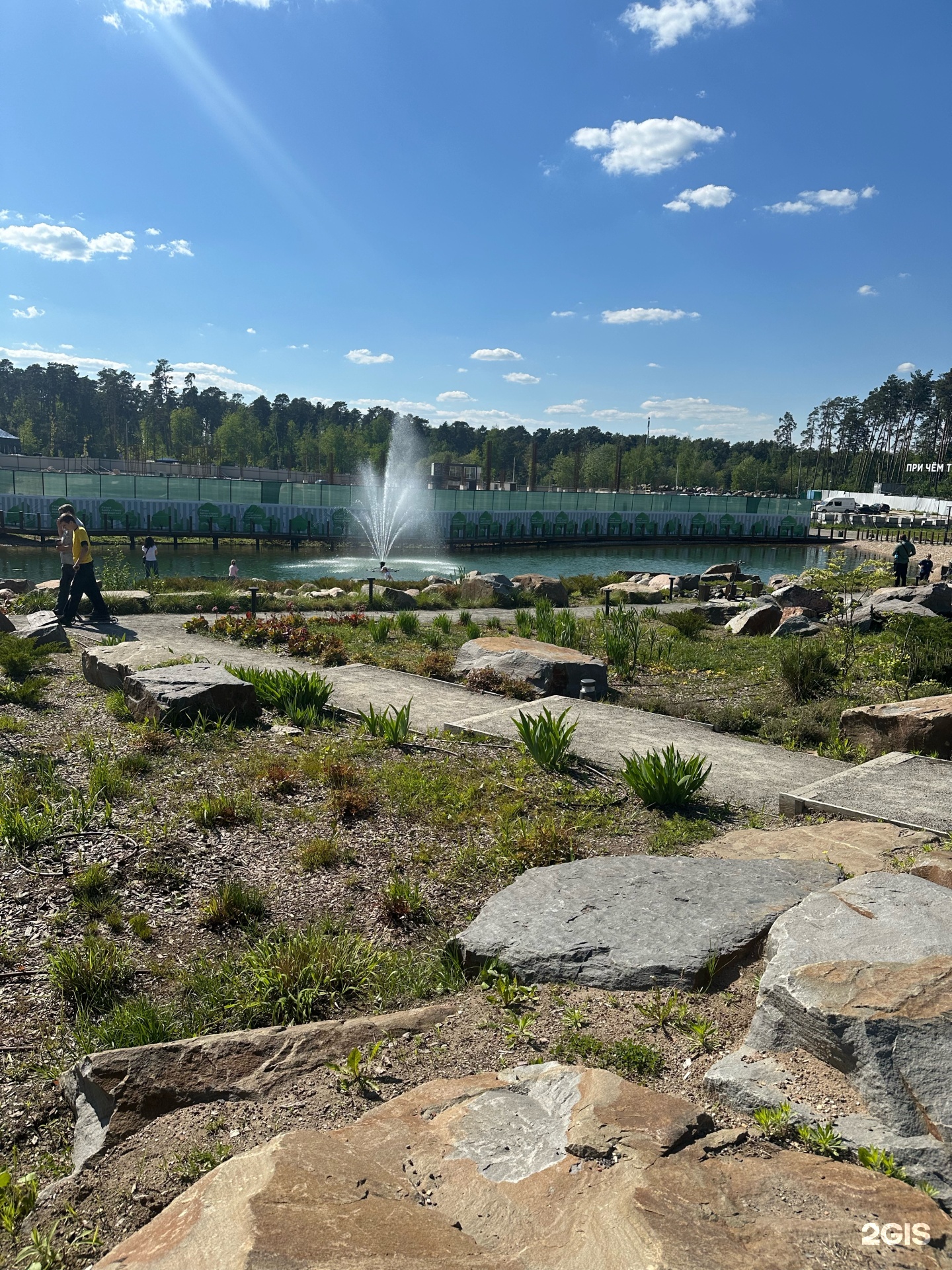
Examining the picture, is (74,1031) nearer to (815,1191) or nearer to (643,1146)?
(643,1146)

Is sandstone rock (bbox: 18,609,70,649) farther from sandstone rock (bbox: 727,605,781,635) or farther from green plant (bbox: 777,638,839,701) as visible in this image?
sandstone rock (bbox: 727,605,781,635)

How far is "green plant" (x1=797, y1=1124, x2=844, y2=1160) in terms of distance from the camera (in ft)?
8.06

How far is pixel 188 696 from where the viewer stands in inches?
323

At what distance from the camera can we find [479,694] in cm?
1005

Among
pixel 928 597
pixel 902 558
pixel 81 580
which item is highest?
pixel 902 558

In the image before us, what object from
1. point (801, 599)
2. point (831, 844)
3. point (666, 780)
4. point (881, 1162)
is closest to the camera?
point (881, 1162)

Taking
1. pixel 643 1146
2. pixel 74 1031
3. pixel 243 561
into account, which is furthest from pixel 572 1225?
pixel 243 561

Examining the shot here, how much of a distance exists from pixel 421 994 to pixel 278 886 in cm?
151

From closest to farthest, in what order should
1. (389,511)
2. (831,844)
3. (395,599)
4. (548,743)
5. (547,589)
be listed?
(831,844)
(548,743)
(395,599)
(547,589)
(389,511)

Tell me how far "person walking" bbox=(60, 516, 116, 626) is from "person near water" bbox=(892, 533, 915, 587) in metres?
20.0

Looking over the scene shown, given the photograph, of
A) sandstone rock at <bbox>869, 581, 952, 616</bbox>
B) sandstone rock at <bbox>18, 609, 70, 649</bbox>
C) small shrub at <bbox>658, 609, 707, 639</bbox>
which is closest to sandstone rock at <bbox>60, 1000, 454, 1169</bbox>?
sandstone rock at <bbox>18, 609, 70, 649</bbox>

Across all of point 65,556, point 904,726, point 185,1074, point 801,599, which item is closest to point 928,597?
point 801,599

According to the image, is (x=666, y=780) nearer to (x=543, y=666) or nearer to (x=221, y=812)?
(x=221, y=812)

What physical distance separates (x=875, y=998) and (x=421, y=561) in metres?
42.0
